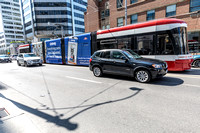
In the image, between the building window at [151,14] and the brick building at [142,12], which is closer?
the brick building at [142,12]

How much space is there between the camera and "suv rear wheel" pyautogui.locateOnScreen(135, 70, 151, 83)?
5665 mm

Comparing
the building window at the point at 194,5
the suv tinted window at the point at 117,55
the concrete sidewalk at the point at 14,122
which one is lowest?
the concrete sidewalk at the point at 14,122

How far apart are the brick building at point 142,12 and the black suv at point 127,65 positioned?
1314 centimetres

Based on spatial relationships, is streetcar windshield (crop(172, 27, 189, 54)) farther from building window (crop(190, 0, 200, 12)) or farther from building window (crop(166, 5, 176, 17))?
building window (crop(166, 5, 176, 17))

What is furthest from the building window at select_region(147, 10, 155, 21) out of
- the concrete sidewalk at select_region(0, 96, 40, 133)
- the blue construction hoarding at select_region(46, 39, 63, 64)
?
the concrete sidewalk at select_region(0, 96, 40, 133)

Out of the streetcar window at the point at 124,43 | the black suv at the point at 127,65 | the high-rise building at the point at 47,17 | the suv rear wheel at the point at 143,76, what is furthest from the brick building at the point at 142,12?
the high-rise building at the point at 47,17

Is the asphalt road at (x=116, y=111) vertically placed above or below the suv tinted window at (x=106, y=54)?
below

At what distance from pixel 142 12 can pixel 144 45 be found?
1555 cm

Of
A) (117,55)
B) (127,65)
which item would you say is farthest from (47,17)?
(127,65)

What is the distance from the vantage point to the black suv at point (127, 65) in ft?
18.2

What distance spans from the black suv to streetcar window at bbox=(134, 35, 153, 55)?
6.87ft

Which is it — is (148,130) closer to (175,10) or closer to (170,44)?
(170,44)

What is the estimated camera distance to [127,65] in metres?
6.14

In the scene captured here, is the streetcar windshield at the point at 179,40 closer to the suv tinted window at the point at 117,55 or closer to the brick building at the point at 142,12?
the suv tinted window at the point at 117,55
